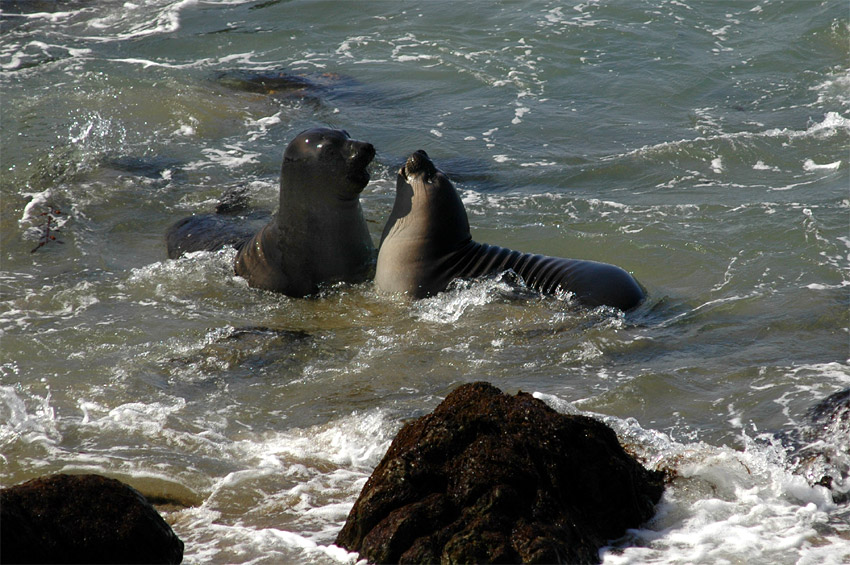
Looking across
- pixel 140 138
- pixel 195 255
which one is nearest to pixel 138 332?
pixel 195 255

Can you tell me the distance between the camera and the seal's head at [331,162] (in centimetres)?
780

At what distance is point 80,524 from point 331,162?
481cm

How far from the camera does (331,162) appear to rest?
7852 mm

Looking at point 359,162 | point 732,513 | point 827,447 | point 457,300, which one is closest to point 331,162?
point 359,162

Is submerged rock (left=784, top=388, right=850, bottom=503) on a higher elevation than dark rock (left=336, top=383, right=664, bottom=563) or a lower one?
lower

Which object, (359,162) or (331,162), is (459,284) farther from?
(331,162)

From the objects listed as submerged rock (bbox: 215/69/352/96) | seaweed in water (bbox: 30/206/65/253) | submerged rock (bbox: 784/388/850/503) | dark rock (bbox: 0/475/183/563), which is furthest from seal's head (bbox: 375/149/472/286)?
submerged rock (bbox: 215/69/352/96)

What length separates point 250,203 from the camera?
33.9 feet

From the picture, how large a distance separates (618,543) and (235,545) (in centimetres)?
167

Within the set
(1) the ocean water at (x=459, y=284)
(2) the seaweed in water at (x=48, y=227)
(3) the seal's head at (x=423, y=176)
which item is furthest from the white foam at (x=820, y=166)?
(2) the seaweed in water at (x=48, y=227)

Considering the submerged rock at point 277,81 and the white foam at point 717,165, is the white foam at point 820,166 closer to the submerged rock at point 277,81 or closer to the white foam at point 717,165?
the white foam at point 717,165

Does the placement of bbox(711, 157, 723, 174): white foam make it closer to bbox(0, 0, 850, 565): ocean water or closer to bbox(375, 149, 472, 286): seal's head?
bbox(0, 0, 850, 565): ocean water

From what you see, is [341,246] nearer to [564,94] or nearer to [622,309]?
[622,309]

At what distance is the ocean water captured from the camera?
477 centimetres
